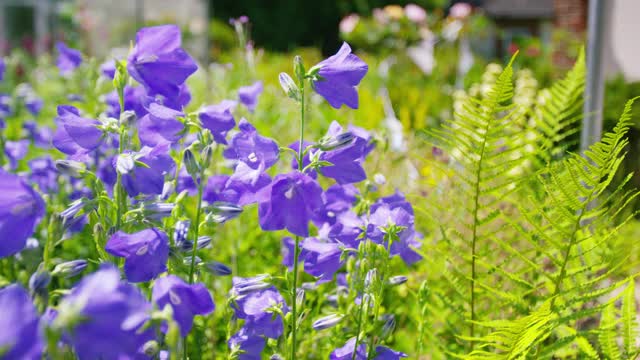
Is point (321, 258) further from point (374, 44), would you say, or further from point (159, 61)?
point (374, 44)

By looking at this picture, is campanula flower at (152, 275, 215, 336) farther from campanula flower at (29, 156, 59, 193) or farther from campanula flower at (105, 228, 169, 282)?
campanula flower at (29, 156, 59, 193)

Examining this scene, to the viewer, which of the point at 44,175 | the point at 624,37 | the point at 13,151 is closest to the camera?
the point at 44,175

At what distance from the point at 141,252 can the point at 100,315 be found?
0.33 metres

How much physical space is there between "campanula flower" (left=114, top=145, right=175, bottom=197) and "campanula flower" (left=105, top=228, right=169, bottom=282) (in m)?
0.16

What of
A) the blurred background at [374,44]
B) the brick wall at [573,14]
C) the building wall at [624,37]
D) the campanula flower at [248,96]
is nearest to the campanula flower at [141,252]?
the blurred background at [374,44]

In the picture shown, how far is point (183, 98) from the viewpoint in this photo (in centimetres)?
141

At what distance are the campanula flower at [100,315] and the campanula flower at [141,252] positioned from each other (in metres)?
0.28

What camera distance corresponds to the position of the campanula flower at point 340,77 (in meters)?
1.19

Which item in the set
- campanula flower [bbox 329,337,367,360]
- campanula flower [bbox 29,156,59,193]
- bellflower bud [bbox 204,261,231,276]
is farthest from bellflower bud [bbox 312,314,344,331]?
campanula flower [bbox 29,156,59,193]

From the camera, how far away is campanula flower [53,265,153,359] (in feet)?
2.24

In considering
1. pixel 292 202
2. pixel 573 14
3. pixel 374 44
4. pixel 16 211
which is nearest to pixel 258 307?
pixel 292 202

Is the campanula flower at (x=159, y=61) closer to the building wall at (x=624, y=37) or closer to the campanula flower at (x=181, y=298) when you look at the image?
the campanula flower at (x=181, y=298)

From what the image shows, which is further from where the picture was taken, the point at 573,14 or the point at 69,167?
the point at 573,14

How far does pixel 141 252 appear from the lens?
1024 millimetres
